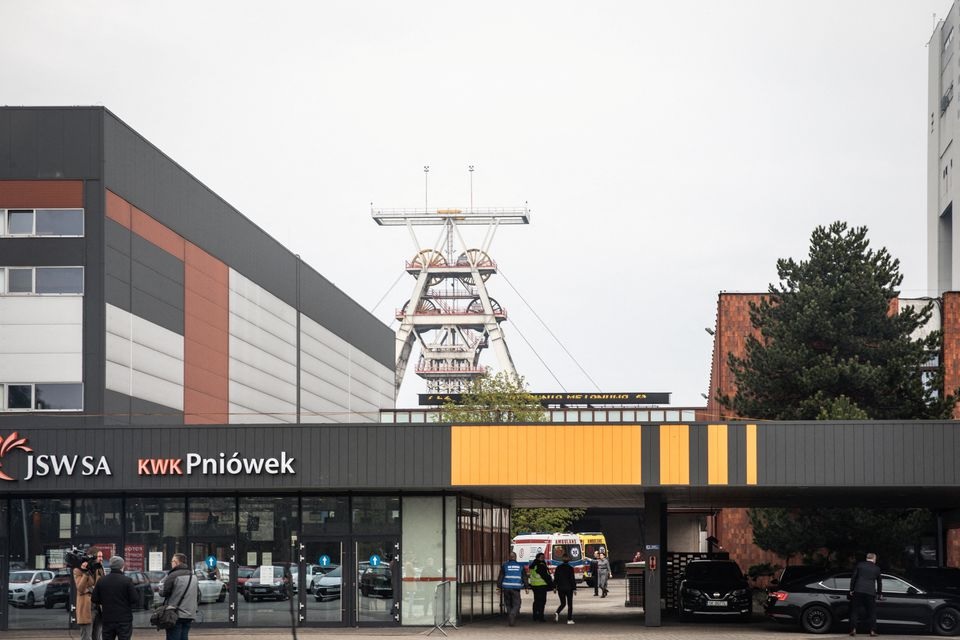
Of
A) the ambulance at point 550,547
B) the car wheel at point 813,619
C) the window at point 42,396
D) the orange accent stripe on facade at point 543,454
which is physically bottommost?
the ambulance at point 550,547

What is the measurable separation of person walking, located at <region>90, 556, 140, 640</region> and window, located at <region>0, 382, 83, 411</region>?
18.2m

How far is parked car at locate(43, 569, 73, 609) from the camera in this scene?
31.6 metres

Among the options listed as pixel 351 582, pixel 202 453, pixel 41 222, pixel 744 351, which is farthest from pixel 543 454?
pixel 744 351

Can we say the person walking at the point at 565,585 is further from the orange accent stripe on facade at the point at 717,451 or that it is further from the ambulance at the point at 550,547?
the ambulance at the point at 550,547

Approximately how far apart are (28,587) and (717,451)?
15.2 meters

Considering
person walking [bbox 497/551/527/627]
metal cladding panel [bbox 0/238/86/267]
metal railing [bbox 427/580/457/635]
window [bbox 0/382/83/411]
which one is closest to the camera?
metal railing [bbox 427/580/457/635]

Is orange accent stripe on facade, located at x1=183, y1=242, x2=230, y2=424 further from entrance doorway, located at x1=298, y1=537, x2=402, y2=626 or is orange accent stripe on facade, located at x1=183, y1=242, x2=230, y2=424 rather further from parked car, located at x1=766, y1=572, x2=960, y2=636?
parked car, located at x1=766, y1=572, x2=960, y2=636

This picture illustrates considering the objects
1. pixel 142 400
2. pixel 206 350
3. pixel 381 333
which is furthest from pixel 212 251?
pixel 381 333

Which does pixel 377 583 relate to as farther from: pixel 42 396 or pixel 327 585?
pixel 42 396

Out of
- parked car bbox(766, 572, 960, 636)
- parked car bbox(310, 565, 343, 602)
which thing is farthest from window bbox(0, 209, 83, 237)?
parked car bbox(766, 572, 960, 636)

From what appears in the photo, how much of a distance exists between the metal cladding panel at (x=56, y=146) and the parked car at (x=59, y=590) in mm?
11853

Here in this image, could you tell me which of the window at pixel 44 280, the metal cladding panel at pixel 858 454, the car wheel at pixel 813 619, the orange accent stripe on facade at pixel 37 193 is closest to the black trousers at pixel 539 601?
the car wheel at pixel 813 619

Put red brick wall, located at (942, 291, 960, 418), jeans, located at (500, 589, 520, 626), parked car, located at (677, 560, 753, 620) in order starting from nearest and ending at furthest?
jeans, located at (500, 589, 520, 626)
parked car, located at (677, 560, 753, 620)
red brick wall, located at (942, 291, 960, 418)

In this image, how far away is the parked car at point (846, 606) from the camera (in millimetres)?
29125
